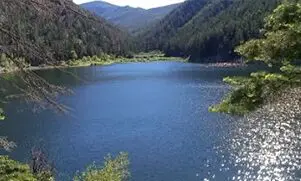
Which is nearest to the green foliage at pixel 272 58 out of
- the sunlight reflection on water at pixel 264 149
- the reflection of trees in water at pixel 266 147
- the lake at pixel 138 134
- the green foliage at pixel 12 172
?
the green foliage at pixel 12 172

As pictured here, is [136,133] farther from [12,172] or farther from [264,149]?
[12,172]

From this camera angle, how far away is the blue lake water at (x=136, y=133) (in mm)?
45125

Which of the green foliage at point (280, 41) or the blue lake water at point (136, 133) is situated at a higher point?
the green foliage at point (280, 41)

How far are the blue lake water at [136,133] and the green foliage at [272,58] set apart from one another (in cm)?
2150

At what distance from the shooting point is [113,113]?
79500 mm

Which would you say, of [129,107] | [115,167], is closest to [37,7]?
[115,167]

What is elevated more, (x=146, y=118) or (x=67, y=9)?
(x=67, y=9)

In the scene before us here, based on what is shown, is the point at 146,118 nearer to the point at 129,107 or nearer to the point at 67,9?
the point at 129,107

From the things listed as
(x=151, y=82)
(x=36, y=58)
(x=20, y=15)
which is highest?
(x=20, y=15)

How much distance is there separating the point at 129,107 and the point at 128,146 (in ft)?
105

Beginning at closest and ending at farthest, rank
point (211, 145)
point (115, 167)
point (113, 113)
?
point (115, 167), point (211, 145), point (113, 113)

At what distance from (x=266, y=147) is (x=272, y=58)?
4251 centimetres

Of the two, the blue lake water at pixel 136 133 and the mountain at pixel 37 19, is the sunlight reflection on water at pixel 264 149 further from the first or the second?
the mountain at pixel 37 19

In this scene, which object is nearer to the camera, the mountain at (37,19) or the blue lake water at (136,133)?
the mountain at (37,19)
